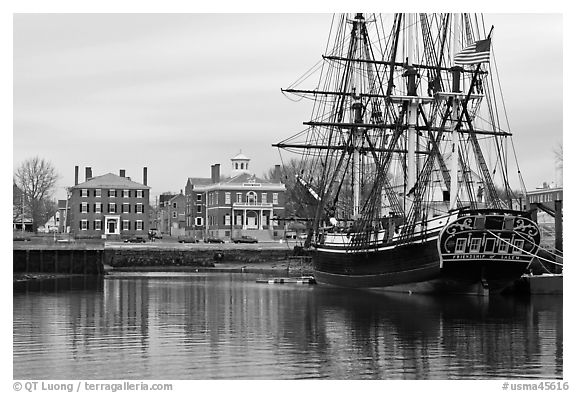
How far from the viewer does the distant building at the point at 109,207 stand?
120m

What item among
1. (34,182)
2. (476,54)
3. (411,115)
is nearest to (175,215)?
(34,182)

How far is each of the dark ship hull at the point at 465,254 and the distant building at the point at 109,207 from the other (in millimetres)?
71664

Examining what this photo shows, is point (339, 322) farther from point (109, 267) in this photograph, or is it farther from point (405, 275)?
point (109, 267)

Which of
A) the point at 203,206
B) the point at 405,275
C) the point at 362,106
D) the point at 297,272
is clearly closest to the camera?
the point at 405,275

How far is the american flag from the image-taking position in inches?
1722

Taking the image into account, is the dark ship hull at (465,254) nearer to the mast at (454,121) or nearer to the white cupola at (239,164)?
the mast at (454,121)

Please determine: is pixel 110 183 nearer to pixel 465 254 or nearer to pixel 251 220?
pixel 251 220

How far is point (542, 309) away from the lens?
1545 inches

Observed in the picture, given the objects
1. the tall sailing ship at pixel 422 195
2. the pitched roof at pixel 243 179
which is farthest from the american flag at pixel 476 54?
the pitched roof at pixel 243 179

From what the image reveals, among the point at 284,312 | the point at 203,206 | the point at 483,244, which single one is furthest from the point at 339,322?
the point at 203,206

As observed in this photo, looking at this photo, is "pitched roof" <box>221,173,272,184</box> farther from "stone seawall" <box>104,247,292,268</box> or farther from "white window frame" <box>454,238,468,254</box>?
"white window frame" <box>454,238,468,254</box>

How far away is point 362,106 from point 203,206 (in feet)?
237

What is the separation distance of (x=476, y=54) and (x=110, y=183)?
275 ft

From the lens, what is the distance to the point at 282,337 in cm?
2908
